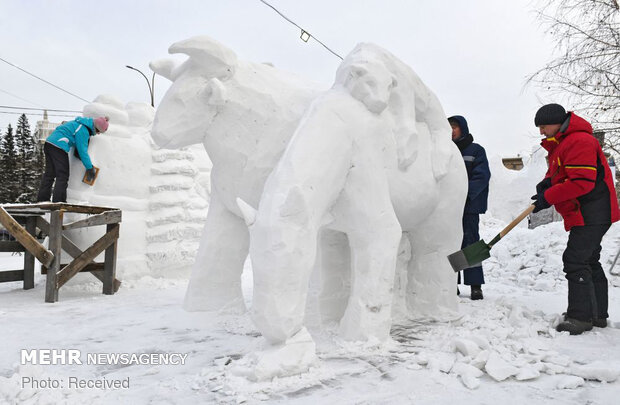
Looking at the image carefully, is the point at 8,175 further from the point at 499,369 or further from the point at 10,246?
the point at 499,369

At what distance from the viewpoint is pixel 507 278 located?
6105 millimetres

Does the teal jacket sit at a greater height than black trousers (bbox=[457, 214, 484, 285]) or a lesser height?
greater

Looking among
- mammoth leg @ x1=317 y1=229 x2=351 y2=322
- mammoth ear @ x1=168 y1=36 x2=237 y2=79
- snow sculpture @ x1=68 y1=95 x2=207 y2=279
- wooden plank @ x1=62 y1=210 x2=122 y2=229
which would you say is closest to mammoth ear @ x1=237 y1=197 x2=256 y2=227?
mammoth leg @ x1=317 y1=229 x2=351 y2=322

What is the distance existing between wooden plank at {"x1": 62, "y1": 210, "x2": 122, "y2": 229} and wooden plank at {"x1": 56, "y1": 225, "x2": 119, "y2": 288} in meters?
0.10

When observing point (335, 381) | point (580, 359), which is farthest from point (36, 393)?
point (580, 359)

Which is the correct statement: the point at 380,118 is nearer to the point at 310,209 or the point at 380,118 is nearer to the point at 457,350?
the point at 310,209

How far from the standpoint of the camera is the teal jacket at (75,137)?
518cm

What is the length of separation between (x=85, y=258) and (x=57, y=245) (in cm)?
27

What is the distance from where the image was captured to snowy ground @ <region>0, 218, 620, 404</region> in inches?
82.4

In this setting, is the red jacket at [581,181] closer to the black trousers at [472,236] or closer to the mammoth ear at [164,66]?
the black trousers at [472,236]

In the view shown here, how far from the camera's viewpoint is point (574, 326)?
3.19 metres

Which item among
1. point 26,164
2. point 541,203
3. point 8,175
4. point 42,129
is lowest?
point 541,203

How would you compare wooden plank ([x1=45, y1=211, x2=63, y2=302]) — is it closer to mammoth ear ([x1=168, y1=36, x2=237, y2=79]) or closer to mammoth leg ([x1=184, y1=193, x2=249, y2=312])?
mammoth leg ([x1=184, y1=193, x2=249, y2=312])

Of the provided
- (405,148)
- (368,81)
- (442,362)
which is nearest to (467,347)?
(442,362)
